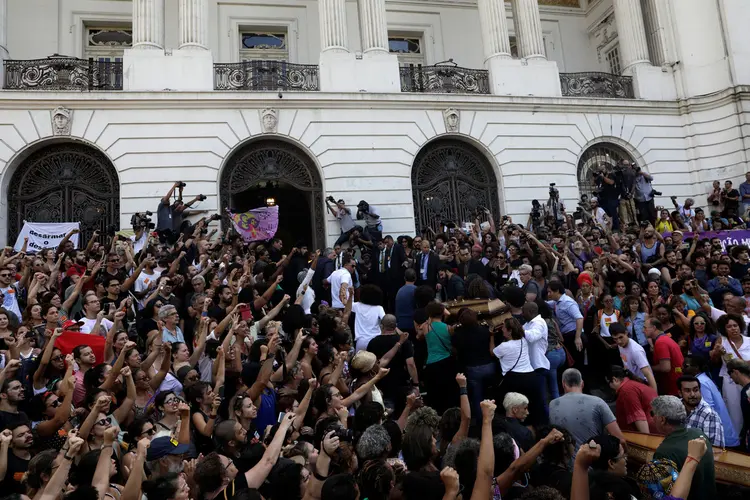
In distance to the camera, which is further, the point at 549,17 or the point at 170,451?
the point at 549,17

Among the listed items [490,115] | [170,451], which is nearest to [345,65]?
[490,115]

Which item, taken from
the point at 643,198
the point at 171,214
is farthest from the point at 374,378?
the point at 643,198

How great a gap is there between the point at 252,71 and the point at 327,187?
159 inches

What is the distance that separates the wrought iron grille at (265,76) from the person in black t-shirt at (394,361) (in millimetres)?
12394

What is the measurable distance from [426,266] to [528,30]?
1219cm

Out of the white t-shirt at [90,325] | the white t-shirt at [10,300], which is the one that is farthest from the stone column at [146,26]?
the white t-shirt at [90,325]

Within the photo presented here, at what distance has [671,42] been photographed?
72.6 feet

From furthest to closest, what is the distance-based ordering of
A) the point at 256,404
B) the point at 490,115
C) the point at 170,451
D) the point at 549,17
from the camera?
the point at 549,17
the point at 490,115
the point at 256,404
the point at 170,451

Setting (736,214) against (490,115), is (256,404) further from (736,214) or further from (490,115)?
(736,214)

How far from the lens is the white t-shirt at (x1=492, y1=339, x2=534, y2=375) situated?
23.4ft

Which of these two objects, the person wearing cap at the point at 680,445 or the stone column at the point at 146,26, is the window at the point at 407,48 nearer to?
the stone column at the point at 146,26

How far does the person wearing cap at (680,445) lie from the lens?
461 centimetres

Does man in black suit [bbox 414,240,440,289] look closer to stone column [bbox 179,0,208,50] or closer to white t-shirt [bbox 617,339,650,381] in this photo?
white t-shirt [bbox 617,339,650,381]

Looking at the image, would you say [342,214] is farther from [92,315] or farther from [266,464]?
[266,464]
